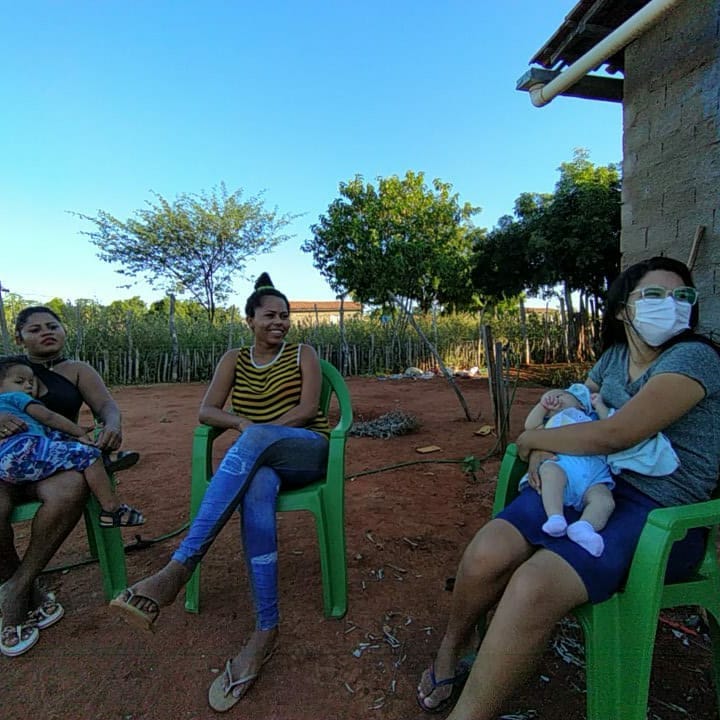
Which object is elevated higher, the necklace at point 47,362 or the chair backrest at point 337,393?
the necklace at point 47,362

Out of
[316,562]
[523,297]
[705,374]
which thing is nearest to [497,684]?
[705,374]

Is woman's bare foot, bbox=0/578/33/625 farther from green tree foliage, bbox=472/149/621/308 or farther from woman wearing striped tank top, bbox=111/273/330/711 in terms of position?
green tree foliage, bbox=472/149/621/308

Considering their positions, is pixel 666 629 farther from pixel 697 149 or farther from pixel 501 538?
pixel 697 149

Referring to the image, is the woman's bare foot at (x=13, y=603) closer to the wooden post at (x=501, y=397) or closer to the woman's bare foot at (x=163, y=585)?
the woman's bare foot at (x=163, y=585)

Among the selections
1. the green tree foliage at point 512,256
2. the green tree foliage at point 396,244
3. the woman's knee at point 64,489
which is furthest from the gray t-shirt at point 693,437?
the green tree foliage at point 396,244

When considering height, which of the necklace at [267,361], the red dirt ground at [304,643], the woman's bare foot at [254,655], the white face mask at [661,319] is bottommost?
the red dirt ground at [304,643]

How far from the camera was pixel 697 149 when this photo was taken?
2.93 metres

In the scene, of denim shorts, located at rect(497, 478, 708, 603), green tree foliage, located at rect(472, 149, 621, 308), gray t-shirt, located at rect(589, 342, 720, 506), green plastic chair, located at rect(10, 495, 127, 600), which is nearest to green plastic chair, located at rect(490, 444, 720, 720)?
denim shorts, located at rect(497, 478, 708, 603)

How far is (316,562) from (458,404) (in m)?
4.78

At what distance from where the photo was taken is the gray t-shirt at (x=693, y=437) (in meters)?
1.26

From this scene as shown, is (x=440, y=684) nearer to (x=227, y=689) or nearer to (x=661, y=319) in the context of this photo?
(x=227, y=689)

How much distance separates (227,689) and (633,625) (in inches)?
44.0

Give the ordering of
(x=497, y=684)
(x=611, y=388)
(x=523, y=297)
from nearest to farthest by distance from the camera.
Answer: (x=497, y=684)
(x=611, y=388)
(x=523, y=297)

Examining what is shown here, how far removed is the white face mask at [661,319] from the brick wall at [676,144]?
5.69 ft
